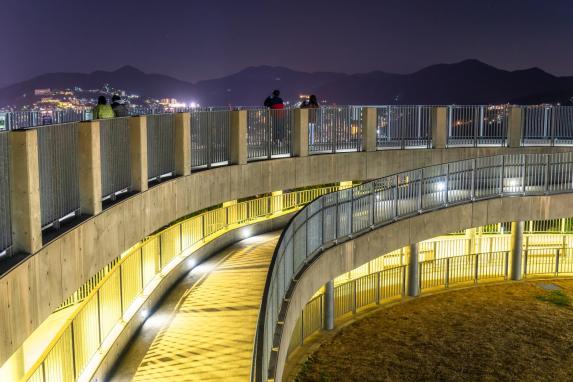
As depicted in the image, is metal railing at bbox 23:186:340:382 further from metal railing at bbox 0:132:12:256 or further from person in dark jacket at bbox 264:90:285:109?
person in dark jacket at bbox 264:90:285:109

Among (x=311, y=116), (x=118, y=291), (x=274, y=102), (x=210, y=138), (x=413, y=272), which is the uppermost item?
(x=274, y=102)

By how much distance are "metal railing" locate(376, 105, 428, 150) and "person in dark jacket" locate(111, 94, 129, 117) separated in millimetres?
11087

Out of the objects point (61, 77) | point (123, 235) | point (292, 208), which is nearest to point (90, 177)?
point (123, 235)

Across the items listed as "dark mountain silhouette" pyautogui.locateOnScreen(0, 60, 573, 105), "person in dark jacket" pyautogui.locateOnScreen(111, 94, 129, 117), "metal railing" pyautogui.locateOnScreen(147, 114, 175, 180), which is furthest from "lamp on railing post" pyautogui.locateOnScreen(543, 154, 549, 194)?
"dark mountain silhouette" pyautogui.locateOnScreen(0, 60, 573, 105)

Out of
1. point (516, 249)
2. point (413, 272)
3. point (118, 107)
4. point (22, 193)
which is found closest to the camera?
point (22, 193)

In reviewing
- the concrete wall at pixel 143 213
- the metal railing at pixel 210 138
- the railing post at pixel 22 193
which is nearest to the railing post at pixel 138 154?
the concrete wall at pixel 143 213

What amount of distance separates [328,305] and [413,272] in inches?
197

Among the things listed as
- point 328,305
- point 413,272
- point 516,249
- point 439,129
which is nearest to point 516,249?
point 516,249

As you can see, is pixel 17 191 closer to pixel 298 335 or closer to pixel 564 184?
pixel 298 335

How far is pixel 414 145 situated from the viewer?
2627 cm

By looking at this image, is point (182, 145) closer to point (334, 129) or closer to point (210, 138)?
point (210, 138)

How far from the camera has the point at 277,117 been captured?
21.4 meters

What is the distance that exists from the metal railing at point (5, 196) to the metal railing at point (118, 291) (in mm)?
1147

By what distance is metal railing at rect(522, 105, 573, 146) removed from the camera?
90.5 ft
